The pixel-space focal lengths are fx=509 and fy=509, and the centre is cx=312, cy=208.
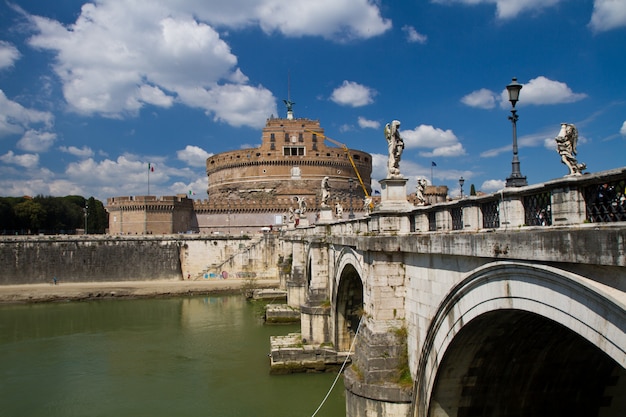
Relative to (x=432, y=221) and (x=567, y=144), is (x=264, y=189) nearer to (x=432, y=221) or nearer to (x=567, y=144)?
(x=432, y=221)

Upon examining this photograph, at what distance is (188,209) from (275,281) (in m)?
20.9

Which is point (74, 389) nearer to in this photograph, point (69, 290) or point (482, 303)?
point (482, 303)

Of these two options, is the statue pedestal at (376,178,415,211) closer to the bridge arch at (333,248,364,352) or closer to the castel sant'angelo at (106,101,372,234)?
the bridge arch at (333,248,364,352)

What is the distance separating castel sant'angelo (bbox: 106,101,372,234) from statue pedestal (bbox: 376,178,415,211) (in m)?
45.5

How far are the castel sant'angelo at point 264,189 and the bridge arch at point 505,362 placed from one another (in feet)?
154

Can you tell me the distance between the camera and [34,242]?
44.8 metres

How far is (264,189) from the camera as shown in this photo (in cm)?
6706

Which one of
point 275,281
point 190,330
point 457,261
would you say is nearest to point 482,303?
point 457,261

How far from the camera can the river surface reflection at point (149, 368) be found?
1564cm

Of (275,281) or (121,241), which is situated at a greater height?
(121,241)

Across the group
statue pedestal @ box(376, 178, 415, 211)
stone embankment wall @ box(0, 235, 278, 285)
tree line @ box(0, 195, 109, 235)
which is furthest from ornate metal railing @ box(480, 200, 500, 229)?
tree line @ box(0, 195, 109, 235)

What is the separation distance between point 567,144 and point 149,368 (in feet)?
60.3

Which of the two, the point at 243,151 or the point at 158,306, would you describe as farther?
the point at 243,151

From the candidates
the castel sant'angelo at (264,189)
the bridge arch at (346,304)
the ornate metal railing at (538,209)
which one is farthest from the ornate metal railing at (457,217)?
the castel sant'angelo at (264,189)
